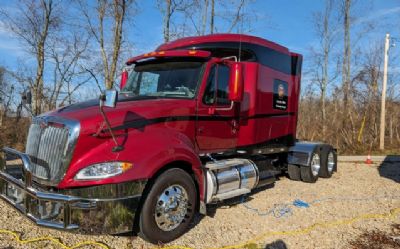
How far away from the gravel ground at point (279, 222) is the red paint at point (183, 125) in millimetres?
839

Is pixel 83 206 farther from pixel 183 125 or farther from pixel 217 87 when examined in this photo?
pixel 217 87

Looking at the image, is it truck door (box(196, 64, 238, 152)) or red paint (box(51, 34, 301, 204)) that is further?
truck door (box(196, 64, 238, 152))

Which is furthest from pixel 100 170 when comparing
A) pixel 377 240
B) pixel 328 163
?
pixel 328 163

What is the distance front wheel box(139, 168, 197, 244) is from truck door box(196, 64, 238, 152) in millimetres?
1075

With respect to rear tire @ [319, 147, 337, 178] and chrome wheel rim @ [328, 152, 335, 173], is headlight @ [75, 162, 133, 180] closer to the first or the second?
rear tire @ [319, 147, 337, 178]

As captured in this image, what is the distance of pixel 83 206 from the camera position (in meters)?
3.77

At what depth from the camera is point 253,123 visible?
6758 mm

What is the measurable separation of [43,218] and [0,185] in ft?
4.35

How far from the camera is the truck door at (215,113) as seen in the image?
18.3 feet

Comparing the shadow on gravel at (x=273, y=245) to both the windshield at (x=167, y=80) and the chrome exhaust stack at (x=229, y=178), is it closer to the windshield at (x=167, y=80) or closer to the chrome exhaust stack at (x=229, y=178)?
the chrome exhaust stack at (x=229, y=178)

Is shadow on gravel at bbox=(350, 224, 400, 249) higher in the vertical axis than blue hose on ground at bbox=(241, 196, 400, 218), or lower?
lower

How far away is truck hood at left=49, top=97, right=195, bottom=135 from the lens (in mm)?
4191

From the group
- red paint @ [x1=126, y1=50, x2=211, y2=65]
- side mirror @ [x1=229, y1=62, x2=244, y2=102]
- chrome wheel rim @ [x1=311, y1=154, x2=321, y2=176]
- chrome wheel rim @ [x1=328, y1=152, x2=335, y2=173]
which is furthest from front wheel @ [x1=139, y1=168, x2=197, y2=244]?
chrome wheel rim @ [x1=328, y1=152, x2=335, y2=173]

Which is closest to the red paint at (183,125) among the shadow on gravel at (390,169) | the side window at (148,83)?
the side window at (148,83)
